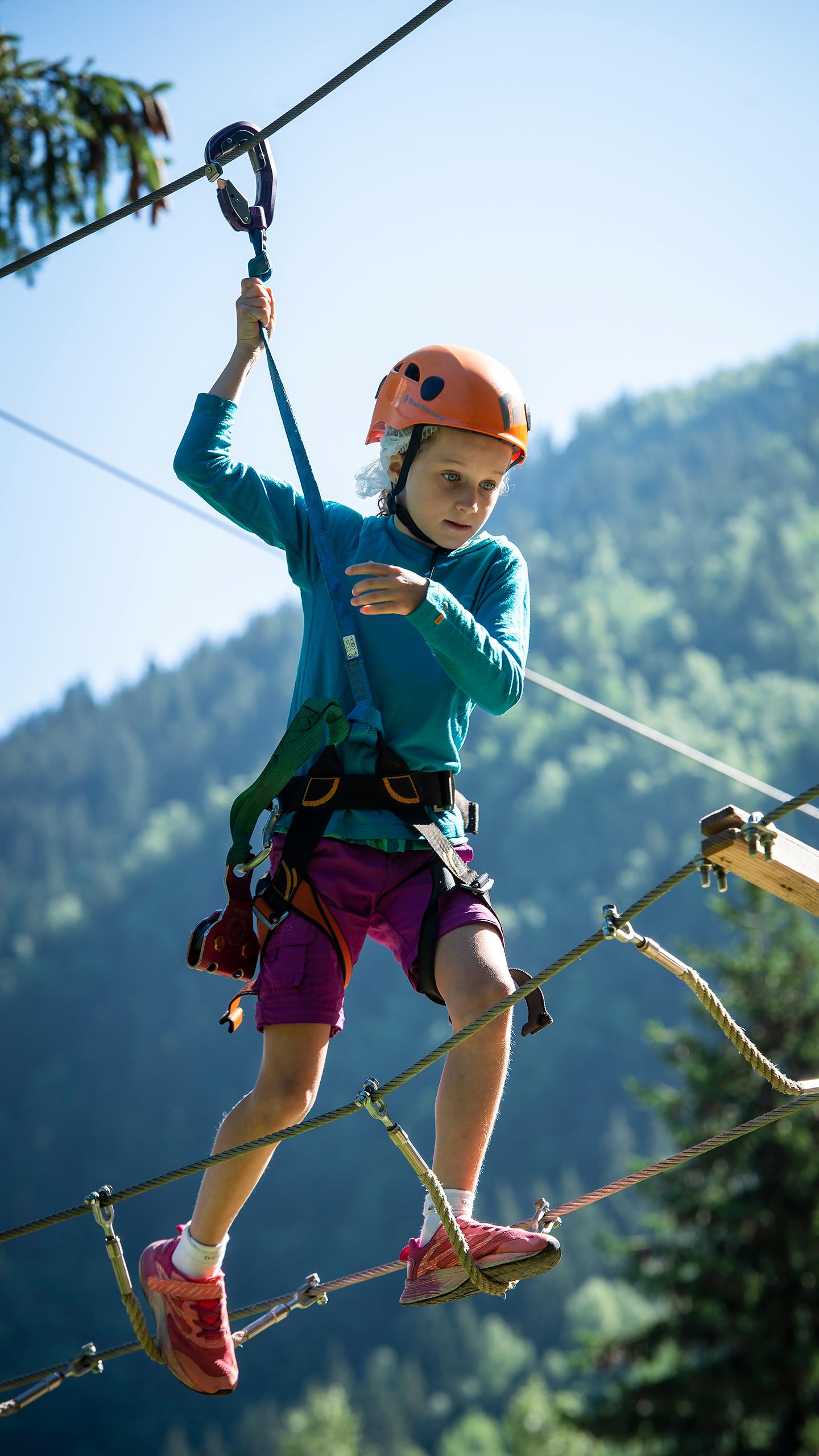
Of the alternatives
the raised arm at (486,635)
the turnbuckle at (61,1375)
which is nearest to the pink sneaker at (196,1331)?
the turnbuckle at (61,1375)

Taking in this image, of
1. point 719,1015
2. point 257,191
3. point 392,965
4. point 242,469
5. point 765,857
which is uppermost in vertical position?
point 392,965

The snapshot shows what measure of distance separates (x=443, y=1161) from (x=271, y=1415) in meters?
78.9

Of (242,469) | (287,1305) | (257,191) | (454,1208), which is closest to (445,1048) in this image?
(454,1208)

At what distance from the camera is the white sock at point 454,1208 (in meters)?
2.83

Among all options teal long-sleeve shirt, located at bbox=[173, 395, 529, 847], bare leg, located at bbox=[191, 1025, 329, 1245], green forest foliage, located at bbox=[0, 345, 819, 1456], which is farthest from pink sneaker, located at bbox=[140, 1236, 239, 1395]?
green forest foliage, located at bbox=[0, 345, 819, 1456]

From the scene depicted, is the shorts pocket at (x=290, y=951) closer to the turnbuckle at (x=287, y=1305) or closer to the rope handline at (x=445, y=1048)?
the rope handline at (x=445, y=1048)

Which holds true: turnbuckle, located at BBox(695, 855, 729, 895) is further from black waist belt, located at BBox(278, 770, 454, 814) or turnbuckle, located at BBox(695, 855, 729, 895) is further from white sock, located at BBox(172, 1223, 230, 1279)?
white sock, located at BBox(172, 1223, 230, 1279)

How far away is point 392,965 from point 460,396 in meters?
117

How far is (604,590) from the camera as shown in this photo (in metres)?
143

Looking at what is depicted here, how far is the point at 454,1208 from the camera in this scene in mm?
2844

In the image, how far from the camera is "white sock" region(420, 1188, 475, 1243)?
9.29ft

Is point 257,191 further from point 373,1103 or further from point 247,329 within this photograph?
point 373,1103

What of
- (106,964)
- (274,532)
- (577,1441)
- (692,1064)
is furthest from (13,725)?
(274,532)

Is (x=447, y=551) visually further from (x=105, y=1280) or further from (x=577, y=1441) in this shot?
(x=105, y=1280)
